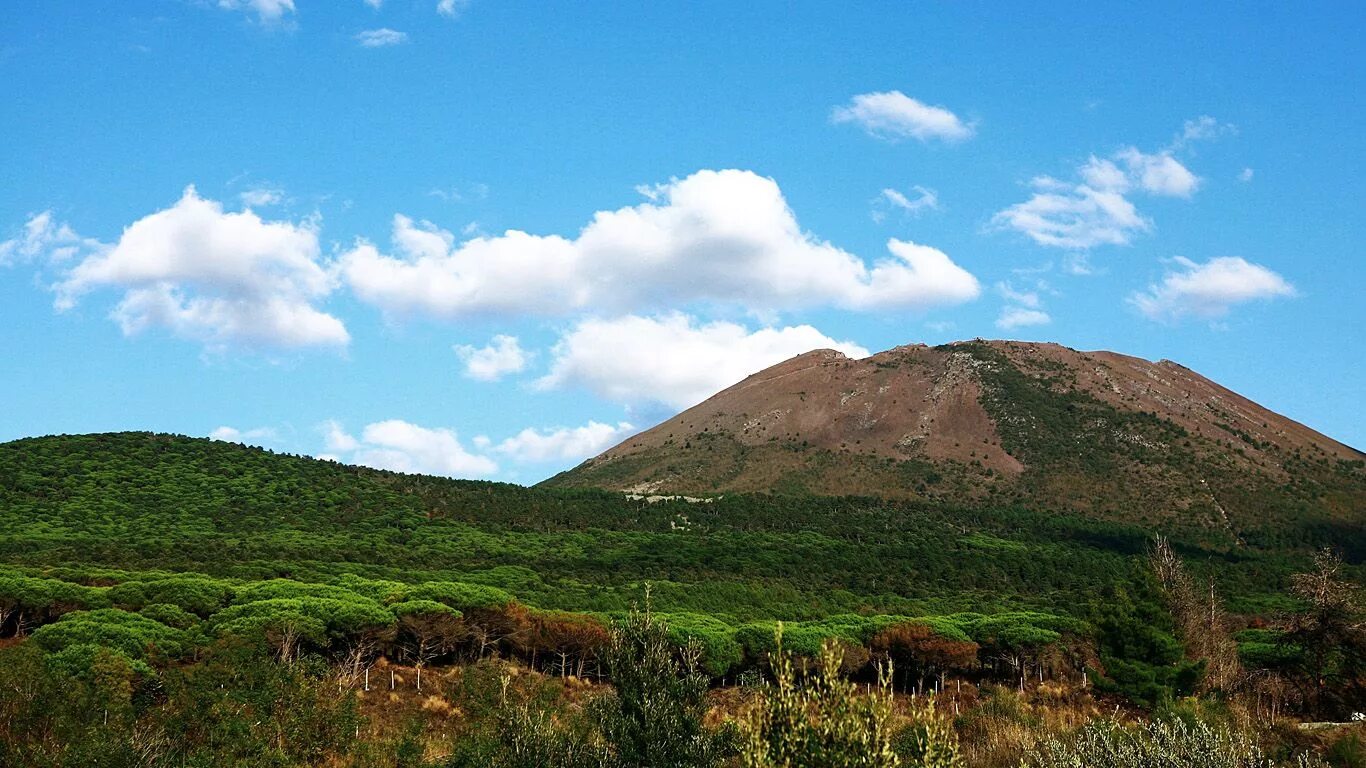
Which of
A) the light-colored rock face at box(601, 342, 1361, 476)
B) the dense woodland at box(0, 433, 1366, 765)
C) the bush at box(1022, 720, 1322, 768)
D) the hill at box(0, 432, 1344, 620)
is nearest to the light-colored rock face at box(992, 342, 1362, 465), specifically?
the light-colored rock face at box(601, 342, 1361, 476)

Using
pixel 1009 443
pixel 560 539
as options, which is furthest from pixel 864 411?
pixel 560 539

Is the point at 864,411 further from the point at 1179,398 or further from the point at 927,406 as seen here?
the point at 1179,398

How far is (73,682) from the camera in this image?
31219 millimetres

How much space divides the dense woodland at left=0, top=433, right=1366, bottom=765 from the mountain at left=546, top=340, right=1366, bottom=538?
12.0 meters

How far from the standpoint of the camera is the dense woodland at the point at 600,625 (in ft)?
70.1

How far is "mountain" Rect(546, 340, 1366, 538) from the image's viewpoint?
127125mm

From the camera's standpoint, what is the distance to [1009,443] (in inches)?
5797

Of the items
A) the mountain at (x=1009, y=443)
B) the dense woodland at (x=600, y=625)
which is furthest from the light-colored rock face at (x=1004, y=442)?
the dense woodland at (x=600, y=625)

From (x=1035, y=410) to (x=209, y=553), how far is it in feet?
389

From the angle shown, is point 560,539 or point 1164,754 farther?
point 560,539

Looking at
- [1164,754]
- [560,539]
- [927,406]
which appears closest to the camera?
[1164,754]

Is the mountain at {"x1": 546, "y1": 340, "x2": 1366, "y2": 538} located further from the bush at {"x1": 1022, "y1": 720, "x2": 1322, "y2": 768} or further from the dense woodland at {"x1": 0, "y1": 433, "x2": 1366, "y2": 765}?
the bush at {"x1": 1022, "y1": 720, "x2": 1322, "y2": 768}

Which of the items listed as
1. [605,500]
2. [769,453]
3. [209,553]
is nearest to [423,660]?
[209,553]

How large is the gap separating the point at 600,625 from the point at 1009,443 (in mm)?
107280
